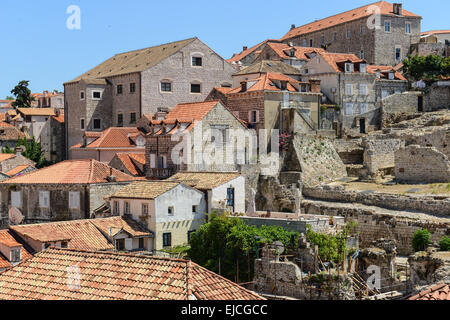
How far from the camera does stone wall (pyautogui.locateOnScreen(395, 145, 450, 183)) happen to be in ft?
145

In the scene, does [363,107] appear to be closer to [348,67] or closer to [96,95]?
[348,67]

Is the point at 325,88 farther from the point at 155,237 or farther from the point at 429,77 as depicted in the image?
the point at 155,237

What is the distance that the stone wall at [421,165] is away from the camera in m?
44.3

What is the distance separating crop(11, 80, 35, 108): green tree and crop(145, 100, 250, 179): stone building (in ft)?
172

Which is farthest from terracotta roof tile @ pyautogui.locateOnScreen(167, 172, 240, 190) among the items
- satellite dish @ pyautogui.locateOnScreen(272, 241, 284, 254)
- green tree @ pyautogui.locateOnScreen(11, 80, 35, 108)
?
green tree @ pyautogui.locateOnScreen(11, 80, 35, 108)

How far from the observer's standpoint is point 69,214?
43.2 m

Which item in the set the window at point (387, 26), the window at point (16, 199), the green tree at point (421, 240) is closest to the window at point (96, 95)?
the window at point (16, 199)

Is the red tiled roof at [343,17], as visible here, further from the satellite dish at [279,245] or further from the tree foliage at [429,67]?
the satellite dish at [279,245]

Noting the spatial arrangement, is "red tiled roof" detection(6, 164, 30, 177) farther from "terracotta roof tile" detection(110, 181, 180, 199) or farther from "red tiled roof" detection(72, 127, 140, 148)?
"terracotta roof tile" detection(110, 181, 180, 199)

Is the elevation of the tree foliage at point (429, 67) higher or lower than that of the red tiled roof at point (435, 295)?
higher

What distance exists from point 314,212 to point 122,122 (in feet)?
85.0

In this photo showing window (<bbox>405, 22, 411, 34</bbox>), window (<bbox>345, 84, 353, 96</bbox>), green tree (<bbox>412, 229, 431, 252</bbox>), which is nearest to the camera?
green tree (<bbox>412, 229, 431, 252</bbox>)

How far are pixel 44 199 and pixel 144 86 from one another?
19.7 m
